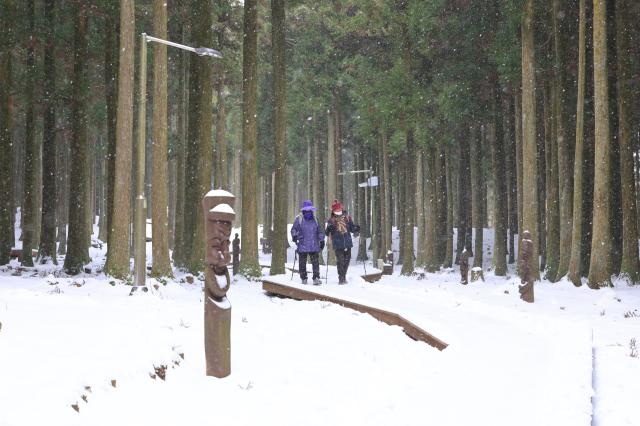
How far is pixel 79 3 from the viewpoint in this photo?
17.3m

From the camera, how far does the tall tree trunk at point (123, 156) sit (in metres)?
13.9

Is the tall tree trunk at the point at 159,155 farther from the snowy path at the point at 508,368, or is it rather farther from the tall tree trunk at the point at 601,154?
the tall tree trunk at the point at 601,154

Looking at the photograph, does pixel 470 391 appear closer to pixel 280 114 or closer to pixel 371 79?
pixel 280 114

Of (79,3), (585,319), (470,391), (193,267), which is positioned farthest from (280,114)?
(470,391)

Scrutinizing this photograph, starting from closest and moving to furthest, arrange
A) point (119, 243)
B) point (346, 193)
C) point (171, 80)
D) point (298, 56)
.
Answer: point (119, 243) < point (171, 80) < point (298, 56) < point (346, 193)

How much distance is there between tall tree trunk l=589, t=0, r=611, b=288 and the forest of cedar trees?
33 millimetres

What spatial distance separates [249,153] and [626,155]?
981 centimetres

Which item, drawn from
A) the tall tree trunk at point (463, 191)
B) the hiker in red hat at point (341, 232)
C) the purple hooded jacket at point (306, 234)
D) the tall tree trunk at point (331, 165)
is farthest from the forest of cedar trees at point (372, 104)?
the hiker in red hat at point (341, 232)

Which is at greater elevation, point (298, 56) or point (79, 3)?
point (298, 56)

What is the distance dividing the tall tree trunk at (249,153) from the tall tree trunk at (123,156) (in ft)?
12.7

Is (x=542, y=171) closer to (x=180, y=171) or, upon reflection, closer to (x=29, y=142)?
(x=180, y=171)

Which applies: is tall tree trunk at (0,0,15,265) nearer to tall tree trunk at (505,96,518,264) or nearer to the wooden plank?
the wooden plank

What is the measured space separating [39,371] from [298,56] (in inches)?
1125

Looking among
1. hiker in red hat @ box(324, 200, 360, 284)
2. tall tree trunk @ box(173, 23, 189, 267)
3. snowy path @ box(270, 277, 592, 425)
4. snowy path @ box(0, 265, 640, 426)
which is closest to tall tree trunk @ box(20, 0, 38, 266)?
tall tree trunk @ box(173, 23, 189, 267)
